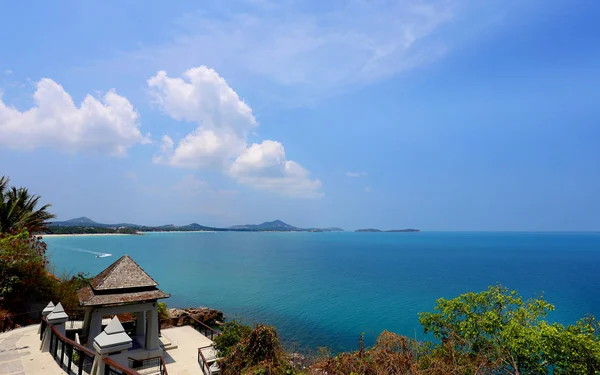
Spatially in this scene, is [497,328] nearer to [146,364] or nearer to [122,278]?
[146,364]

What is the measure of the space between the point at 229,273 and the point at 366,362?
51.9 m

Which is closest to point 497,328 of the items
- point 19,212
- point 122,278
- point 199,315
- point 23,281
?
point 122,278

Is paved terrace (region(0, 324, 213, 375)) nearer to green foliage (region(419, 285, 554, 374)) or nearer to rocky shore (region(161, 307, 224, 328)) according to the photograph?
rocky shore (region(161, 307, 224, 328))

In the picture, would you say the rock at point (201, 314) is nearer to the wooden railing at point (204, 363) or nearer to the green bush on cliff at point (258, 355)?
the wooden railing at point (204, 363)

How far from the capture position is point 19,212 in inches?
967

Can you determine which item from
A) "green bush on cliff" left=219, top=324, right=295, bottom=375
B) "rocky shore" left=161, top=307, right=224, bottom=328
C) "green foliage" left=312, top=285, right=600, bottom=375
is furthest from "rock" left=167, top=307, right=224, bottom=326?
"green foliage" left=312, top=285, right=600, bottom=375

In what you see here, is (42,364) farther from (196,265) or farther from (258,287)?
(196,265)

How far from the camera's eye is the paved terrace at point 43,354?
29.3ft

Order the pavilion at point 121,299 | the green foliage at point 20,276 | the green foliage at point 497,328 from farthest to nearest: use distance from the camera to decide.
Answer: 1. the green foliage at point 20,276
2. the pavilion at point 121,299
3. the green foliage at point 497,328

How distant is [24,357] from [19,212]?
20.3m

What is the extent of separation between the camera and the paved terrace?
8922 millimetres

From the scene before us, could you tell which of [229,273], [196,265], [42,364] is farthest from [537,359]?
[196,265]

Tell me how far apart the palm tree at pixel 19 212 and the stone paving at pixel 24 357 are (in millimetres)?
14607

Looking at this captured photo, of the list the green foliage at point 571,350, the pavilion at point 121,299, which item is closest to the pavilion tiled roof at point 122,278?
the pavilion at point 121,299
